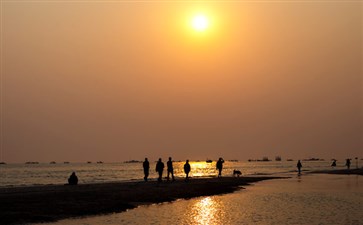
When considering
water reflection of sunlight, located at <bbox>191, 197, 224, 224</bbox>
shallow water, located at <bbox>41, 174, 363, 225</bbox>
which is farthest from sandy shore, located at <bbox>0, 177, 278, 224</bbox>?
water reflection of sunlight, located at <bbox>191, 197, 224, 224</bbox>

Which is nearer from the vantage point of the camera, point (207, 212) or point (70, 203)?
Result: point (207, 212)

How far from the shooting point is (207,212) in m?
24.0

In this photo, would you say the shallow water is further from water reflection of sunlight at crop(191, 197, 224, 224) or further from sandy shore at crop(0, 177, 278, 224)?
sandy shore at crop(0, 177, 278, 224)

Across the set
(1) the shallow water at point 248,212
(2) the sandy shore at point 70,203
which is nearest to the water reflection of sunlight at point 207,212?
(1) the shallow water at point 248,212

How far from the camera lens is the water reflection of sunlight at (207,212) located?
20969mm

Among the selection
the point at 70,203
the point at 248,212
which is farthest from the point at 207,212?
the point at 70,203

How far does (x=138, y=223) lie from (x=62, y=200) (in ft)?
27.8

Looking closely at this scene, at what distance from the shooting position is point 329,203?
2747cm

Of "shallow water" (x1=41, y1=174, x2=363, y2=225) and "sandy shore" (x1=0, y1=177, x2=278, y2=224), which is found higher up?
"sandy shore" (x1=0, y1=177, x2=278, y2=224)

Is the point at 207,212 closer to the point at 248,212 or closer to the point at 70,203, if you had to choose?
the point at 248,212

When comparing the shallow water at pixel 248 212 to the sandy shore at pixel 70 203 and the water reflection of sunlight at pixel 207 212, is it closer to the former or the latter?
the water reflection of sunlight at pixel 207 212

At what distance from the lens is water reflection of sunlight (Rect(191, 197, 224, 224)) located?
826 inches

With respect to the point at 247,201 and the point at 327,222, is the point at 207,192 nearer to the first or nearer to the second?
the point at 247,201

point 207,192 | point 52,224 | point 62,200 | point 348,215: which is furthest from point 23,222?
point 207,192
